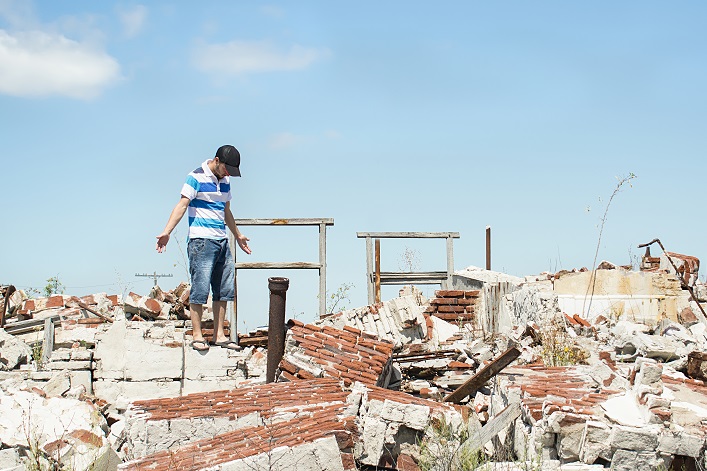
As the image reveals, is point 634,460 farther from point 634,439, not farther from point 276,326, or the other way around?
point 276,326

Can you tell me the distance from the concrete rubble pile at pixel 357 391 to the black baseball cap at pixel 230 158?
1.91 m

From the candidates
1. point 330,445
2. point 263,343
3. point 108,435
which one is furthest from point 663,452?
point 263,343

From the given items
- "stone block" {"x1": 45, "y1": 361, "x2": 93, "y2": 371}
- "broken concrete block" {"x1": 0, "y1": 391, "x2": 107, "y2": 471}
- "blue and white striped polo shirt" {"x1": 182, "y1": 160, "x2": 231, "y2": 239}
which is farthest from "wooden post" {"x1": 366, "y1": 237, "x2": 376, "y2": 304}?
"broken concrete block" {"x1": 0, "y1": 391, "x2": 107, "y2": 471}

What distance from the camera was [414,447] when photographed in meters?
6.24

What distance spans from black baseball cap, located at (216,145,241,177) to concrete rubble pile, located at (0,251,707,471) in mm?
1909

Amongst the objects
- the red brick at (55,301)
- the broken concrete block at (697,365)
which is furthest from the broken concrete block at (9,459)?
the broken concrete block at (697,365)

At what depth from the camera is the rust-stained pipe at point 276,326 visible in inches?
311

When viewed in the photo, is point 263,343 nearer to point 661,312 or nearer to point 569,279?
point 569,279

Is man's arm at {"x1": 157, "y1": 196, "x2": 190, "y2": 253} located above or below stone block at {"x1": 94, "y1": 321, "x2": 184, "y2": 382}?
above

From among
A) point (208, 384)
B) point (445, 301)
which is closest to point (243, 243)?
point (208, 384)

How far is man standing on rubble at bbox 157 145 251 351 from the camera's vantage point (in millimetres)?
8344

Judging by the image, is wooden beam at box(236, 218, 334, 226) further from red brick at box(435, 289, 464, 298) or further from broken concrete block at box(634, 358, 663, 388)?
broken concrete block at box(634, 358, 663, 388)

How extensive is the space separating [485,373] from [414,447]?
135 centimetres

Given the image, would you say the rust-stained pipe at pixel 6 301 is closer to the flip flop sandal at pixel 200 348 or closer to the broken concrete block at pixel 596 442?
the flip flop sandal at pixel 200 348
